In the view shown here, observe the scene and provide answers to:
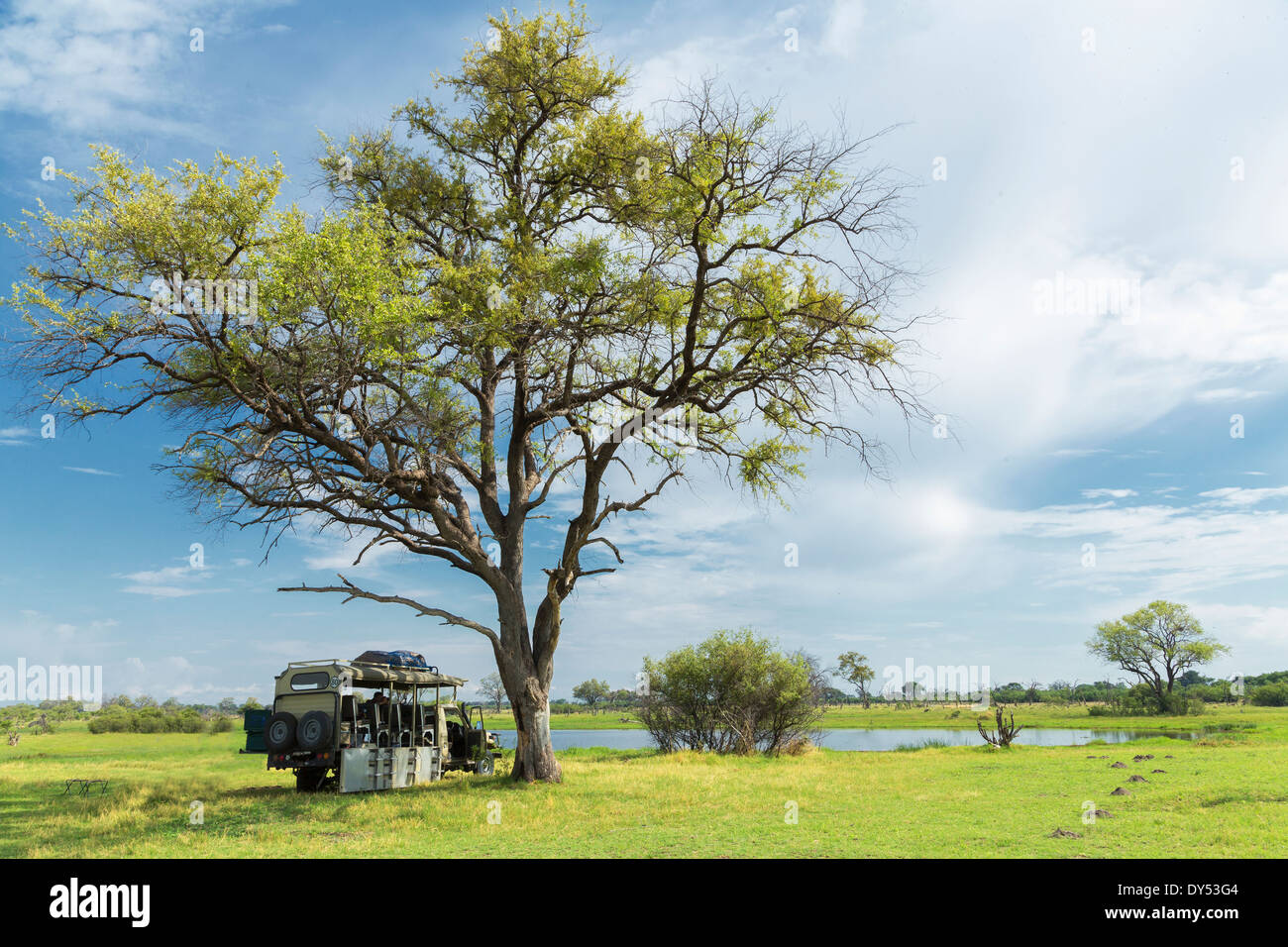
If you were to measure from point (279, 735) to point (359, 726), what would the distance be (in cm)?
204

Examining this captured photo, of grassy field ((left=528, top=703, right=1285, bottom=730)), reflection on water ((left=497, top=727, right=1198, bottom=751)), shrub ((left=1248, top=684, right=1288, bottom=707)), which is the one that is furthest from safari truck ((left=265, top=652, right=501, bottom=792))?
shrub ((left=1248, top=684, right=1288, bottom=707))

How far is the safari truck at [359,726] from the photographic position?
19.4 m

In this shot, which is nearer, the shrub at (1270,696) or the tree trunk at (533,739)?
the tree trunk at (533,739)

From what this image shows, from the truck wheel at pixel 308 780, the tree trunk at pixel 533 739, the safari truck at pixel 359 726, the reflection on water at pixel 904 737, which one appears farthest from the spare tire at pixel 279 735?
the reflection on water at pixel 904 737

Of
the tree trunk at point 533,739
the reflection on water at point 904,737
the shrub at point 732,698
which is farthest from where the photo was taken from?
the reflection on water at point 904,737

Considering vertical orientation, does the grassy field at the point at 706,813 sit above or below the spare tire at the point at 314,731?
below

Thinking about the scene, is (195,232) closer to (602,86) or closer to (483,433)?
(483,433)

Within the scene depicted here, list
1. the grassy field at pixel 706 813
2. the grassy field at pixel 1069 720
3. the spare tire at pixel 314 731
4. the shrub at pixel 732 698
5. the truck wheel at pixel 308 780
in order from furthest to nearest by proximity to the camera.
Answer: the grassy field at pixel 1069 720
the shrub at pixel 732 698
the truck wheel at pixel 308 780
the spare tire at pixel 314 731
the grassy field at pixel 706 813

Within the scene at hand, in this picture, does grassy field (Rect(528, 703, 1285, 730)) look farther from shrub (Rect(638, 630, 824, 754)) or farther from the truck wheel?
the truck wheel

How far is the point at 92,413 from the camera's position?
18750mm

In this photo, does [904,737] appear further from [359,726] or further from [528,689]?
[359,726]

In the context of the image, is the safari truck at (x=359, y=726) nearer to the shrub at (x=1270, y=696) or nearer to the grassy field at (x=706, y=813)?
the grassy field at (x=706, y=813)

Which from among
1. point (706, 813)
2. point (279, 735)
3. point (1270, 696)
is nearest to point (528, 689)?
point (279, 735)

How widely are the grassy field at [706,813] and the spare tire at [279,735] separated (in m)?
1.24
